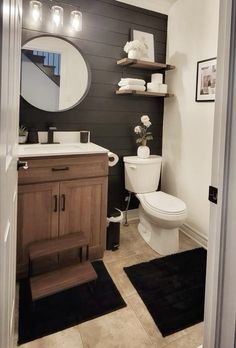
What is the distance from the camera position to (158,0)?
2.72m

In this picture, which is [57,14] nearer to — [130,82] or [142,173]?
[130,82]

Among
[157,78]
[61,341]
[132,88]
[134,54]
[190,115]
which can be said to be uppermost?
[134,54]

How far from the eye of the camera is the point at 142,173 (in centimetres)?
262

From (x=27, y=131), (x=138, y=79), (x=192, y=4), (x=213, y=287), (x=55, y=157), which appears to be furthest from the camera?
(x=138, y=79)

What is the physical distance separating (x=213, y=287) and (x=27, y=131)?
1.94 meters

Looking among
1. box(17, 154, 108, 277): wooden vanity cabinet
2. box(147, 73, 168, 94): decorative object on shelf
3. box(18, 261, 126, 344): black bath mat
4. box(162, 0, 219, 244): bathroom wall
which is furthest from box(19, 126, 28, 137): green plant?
box(162, 0, 219, 244): bathroom wall

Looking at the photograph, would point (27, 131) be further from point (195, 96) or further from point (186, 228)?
point (186, 228)

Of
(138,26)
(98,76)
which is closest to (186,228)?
(98,76)

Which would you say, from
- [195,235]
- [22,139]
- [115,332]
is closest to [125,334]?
A: [115,332]

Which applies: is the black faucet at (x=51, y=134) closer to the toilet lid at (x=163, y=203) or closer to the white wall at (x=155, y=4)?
the toilet lid at (x=163, y=203)

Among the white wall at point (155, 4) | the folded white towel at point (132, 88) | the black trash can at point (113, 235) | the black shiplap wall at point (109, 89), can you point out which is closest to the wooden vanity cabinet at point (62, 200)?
the black trash can at point (113, 235)

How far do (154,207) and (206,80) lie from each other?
1.30 metres

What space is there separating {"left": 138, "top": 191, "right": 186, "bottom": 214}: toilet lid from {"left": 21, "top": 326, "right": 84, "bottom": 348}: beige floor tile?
1.15m

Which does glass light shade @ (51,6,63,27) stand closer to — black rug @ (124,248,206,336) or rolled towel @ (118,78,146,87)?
rolled towel @ (118,78,146,87)
